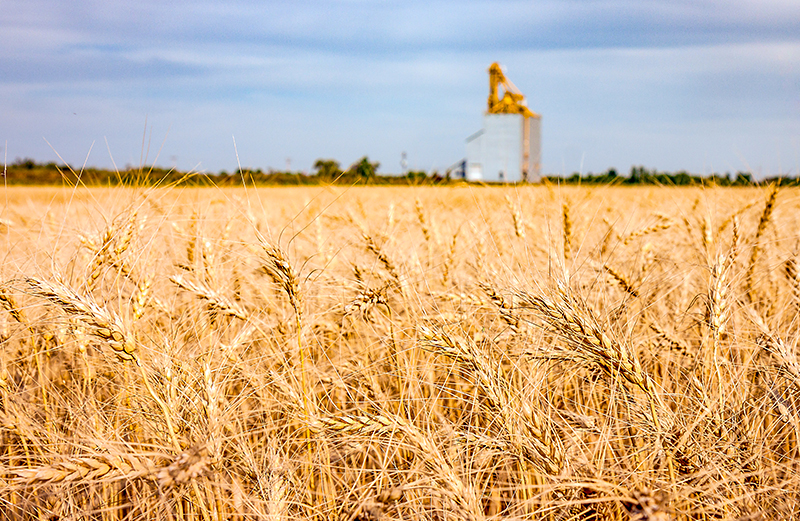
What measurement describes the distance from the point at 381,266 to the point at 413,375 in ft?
1.77

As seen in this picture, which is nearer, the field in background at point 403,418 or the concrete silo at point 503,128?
the field in background at point 403,418

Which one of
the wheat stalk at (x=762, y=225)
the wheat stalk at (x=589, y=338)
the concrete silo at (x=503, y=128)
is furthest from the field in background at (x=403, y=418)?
the concrete silo at (x=503, y=128)

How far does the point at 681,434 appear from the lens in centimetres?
125

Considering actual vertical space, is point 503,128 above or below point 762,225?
above

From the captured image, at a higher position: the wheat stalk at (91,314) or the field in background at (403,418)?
the wheat stalk at (91,314)

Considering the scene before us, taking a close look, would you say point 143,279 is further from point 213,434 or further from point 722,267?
point 722,267

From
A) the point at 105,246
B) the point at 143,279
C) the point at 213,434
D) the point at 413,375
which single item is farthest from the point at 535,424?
the point at 105,246

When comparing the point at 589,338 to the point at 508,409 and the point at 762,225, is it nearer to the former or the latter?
the point at 508,409

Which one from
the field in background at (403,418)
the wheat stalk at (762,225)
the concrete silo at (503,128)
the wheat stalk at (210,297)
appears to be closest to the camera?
the field in background at (403,418)

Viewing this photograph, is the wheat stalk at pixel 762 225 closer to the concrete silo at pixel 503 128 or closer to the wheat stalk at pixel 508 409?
the wheat stalk at pixel 508 409

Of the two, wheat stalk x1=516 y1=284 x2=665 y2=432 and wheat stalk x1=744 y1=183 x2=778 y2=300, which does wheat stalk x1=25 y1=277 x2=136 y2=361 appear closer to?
wheat stalk x1=516 y1=284 x2=665 y2=432

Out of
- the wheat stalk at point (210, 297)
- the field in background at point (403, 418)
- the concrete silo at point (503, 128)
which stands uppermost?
the concrete silo at point (503, 128)

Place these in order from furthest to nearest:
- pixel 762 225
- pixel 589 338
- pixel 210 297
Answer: pixel 762 225
pixel 210 297
pixel 589 338

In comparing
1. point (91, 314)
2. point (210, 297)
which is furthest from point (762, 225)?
point (91, 314)
